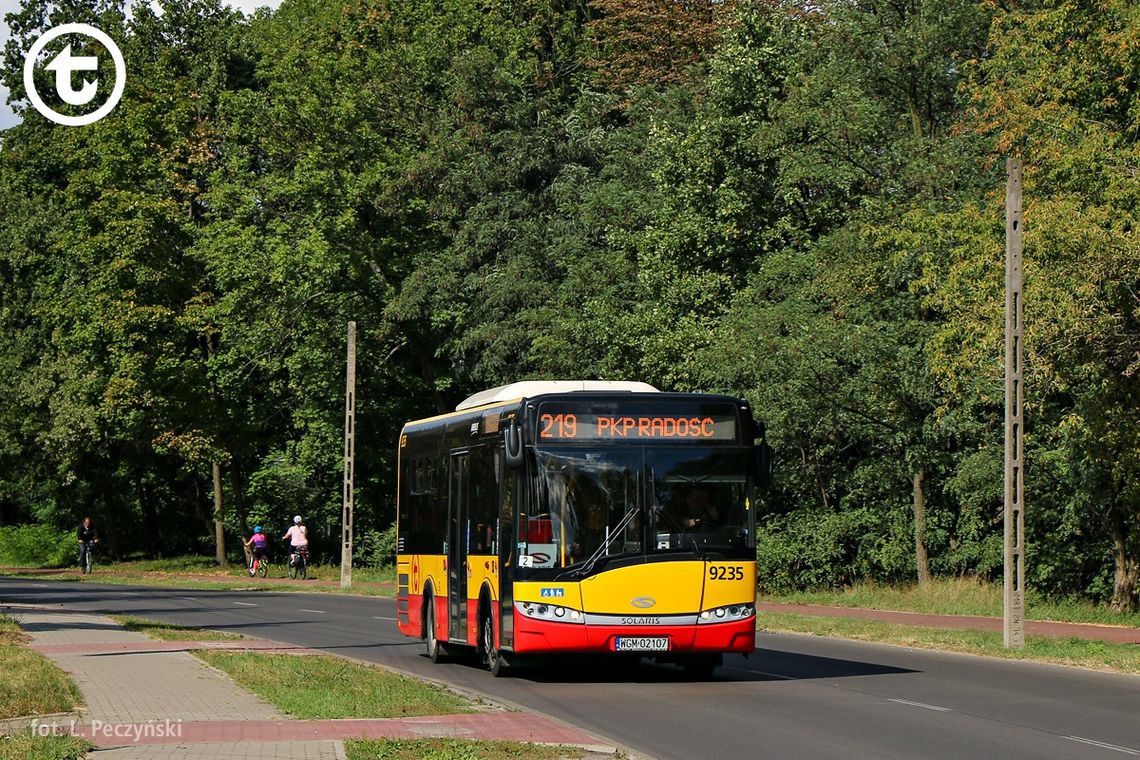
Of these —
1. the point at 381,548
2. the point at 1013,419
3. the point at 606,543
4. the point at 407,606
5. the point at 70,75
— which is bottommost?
the point at 407,606

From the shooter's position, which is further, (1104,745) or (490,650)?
(490,650)

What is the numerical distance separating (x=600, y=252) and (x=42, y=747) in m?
38.2

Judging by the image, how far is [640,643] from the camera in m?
18.4

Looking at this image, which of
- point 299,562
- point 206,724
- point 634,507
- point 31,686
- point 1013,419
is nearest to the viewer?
point 206,724

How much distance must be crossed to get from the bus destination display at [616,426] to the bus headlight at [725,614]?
1910 millimetres

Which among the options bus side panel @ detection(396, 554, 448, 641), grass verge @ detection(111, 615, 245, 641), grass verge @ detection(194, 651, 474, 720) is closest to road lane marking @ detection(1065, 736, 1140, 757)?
grass verge @ detection(194, 651, 474, 720)

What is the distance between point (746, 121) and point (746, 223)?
2590mm

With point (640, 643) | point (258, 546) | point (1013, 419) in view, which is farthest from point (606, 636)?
point (258, 546)

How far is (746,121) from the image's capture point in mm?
42938

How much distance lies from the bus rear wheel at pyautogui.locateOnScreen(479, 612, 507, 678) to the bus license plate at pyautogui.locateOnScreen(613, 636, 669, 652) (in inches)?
65.5

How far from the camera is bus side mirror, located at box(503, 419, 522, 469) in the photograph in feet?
60.7

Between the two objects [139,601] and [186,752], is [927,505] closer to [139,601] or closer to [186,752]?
[139,601]

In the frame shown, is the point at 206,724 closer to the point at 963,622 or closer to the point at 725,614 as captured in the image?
the point at 725,614

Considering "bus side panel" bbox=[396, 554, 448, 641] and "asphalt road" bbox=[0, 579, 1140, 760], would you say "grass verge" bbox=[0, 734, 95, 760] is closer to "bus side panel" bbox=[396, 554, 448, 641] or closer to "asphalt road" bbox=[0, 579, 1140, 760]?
"asphalt road" bbox=[0, 579, 1140, 760]
